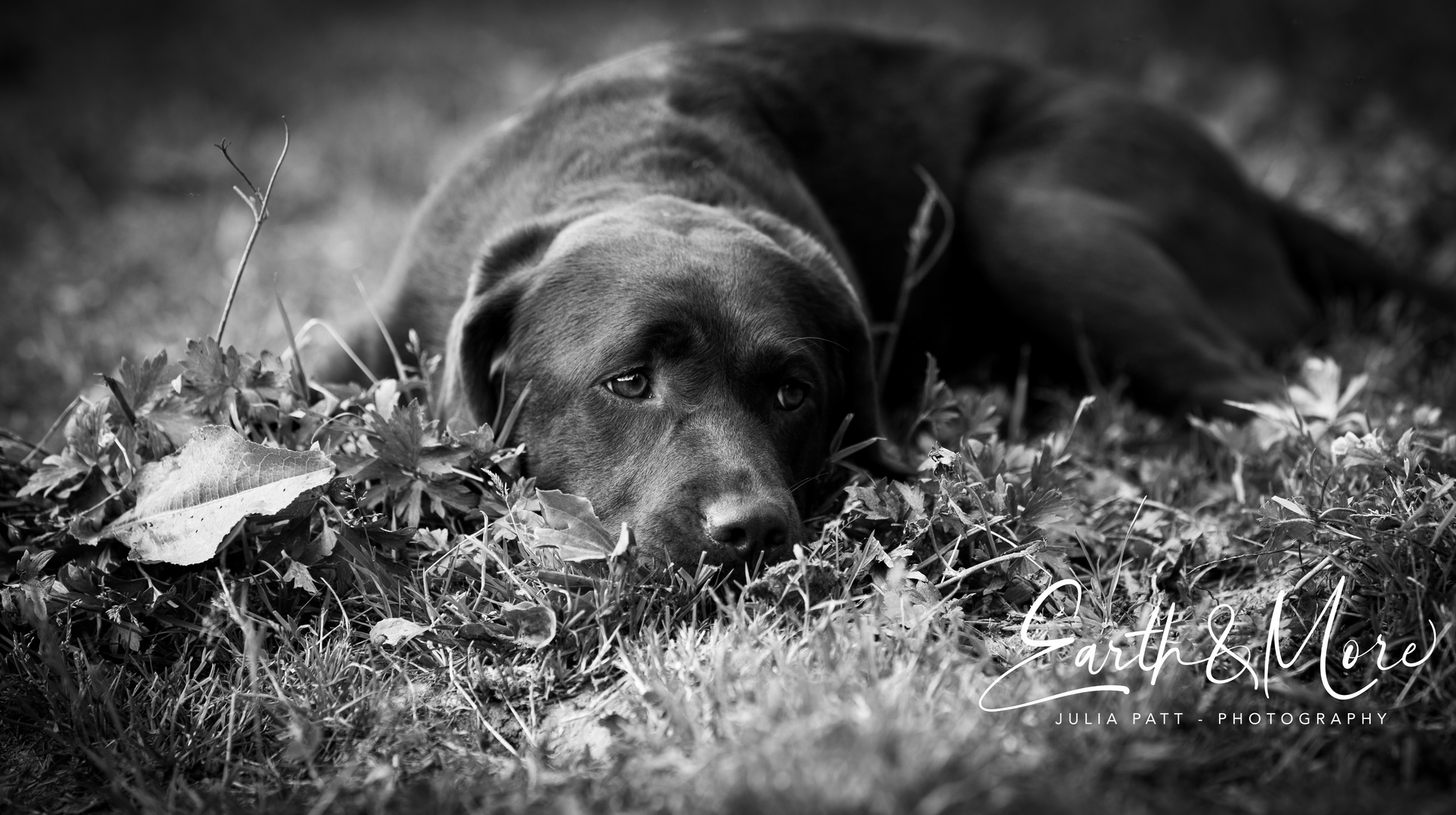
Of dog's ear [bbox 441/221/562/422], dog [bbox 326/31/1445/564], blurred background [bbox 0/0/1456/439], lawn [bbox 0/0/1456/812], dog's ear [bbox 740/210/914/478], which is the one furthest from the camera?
blurred background [bbox 0/0/1456/439]

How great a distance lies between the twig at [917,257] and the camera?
345 centimetres

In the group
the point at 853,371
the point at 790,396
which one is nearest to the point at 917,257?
the point at 853,371

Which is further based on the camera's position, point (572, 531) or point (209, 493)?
point (209, 493)

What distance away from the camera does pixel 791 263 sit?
2.84m

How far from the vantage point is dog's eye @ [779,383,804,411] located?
2.69m

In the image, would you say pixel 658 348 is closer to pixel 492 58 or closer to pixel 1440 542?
Answer: pixel 1440 542

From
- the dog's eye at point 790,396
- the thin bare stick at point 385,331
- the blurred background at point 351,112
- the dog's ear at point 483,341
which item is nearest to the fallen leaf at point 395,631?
the dog's ear at point 483,341

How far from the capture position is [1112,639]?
7.23 feet

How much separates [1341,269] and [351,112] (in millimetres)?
4905

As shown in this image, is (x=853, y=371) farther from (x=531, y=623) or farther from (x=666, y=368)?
(x=531, y=623)
